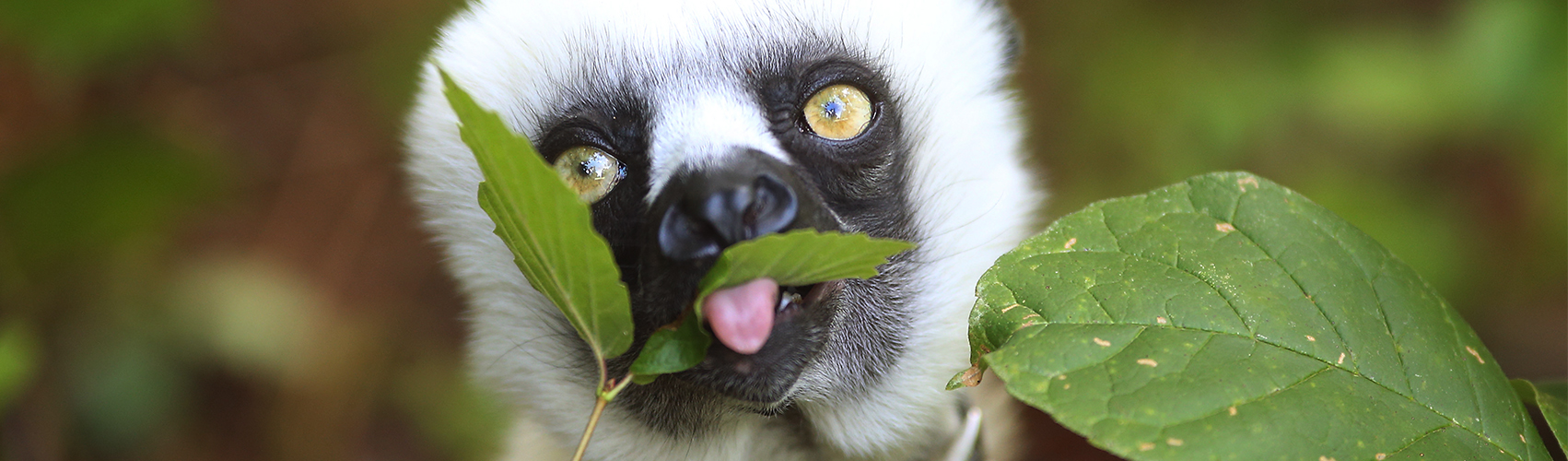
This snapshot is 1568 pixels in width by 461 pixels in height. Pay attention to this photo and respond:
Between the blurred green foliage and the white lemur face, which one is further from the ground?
the white lemur face

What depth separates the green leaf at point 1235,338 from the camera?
797 mm

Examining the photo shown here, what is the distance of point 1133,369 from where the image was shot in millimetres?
824

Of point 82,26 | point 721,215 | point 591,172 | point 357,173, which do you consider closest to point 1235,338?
point 721,215

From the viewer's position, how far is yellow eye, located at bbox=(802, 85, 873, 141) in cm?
139

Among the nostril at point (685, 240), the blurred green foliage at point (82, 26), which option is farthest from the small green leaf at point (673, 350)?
the blurred green foliage at point (82, 26)

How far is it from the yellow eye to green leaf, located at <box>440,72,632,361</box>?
55 cm

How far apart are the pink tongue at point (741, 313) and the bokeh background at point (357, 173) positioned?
0.78 m

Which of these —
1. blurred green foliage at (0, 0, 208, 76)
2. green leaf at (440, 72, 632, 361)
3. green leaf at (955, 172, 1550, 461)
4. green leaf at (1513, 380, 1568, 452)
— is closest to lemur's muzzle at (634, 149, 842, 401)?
green leaf at (440, 72, 632, 361)

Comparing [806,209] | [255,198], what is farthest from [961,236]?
[255,198]

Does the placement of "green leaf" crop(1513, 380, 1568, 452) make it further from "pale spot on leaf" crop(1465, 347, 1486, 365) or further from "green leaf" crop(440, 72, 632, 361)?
"green leaf" crop(440, 72, 632, 361)

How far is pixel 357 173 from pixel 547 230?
3047 millimetres

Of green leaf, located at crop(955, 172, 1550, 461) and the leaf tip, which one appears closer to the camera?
green leaf, located at crop(955, 172, 1550, 461)

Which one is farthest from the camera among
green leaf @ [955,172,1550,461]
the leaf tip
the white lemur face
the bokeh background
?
the bokeh background

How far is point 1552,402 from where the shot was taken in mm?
996
